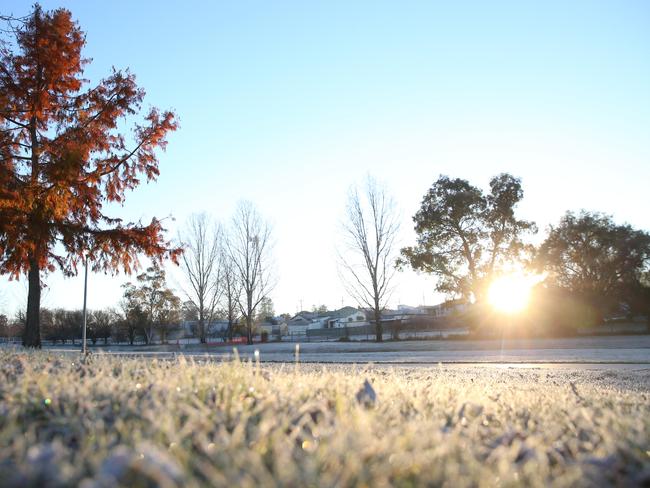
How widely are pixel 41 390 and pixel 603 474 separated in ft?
9.93

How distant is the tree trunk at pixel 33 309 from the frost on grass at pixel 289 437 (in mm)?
10457

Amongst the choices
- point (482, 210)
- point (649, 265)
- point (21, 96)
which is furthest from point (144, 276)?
point (649, 265)

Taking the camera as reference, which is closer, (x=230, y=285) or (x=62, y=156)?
(x=62, y=156)

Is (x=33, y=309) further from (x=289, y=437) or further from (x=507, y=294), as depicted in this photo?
(x=507, y=294)

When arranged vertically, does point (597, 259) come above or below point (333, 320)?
above

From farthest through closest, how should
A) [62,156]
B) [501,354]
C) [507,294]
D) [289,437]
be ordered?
1. [507,294]
2. [501,354]
3. [62,156]
4. [289,437]

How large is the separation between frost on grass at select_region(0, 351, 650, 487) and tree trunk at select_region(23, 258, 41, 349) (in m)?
10.5

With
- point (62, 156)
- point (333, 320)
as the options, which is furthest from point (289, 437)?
point (333, 320)

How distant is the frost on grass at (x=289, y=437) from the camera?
1698mm

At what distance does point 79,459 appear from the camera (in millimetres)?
1826

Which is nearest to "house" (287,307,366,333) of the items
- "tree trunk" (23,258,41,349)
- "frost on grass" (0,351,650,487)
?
"tree trunk" (23,258,41,349)

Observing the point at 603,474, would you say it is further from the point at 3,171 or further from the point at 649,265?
the point at 649,265

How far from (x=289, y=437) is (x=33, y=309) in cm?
1325

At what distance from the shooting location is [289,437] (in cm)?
227
